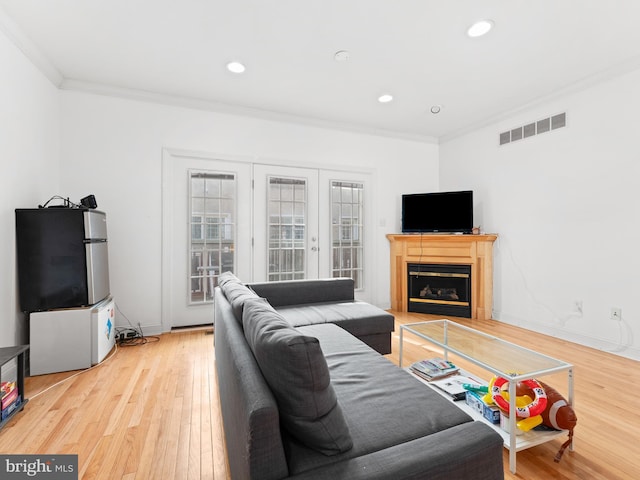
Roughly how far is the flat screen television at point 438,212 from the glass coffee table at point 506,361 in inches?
82.7

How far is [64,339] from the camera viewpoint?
2508 millimetres

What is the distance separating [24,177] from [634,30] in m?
5.08

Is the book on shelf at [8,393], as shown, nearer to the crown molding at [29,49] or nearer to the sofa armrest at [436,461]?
the sofa armrest at [436,461]

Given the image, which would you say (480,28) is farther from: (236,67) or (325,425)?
(325,425)

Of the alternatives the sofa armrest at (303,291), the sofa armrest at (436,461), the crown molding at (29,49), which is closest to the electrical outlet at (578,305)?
the sofa armrest at (303,291)

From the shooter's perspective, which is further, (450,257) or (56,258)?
(450,257)

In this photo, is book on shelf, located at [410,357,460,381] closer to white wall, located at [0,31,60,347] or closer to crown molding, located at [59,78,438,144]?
white wall, located at [0,31,60,347]

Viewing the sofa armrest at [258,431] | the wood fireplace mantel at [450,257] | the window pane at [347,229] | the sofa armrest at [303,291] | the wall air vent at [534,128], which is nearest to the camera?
the sofa armrest at [258,431]

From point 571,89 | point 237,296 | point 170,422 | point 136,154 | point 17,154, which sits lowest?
point 170,422

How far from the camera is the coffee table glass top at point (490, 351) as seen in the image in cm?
166

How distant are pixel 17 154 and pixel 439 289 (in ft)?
15.8

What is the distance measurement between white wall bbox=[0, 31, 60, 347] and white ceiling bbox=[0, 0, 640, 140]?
0.75 feet

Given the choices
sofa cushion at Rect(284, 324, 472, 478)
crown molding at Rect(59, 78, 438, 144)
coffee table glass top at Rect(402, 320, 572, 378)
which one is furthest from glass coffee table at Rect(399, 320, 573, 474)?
crown molding at Rect(59, 78, 438, 144)

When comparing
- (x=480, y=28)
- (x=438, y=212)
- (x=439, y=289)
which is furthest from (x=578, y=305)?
(x=480, y=28)
